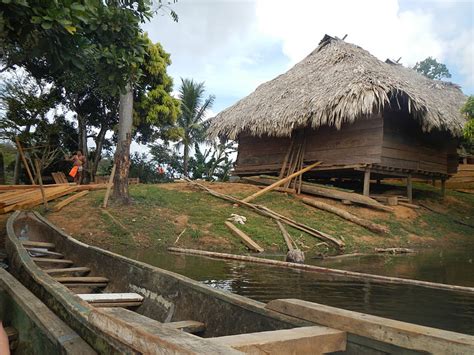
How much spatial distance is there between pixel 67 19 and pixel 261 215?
6925 mm

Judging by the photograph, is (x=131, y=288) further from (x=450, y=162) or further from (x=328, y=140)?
(x=450, y=162)

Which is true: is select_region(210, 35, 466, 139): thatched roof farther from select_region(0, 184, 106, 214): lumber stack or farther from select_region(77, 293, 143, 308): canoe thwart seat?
select_region(77, 293, 143, 308): canoe thwart seat

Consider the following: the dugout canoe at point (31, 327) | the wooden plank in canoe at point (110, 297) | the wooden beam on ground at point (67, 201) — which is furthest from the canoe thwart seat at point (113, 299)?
the wooden beam on ground at point (67, 201)

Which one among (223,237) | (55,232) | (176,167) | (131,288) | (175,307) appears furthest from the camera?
(176,167)

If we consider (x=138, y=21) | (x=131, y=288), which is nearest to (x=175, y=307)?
(x=131, y=288)

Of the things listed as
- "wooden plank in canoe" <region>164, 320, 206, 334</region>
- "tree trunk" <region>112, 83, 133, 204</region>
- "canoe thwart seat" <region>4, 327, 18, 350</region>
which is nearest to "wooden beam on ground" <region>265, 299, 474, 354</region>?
"wooden plank in canoe" <region>164, 320, 206, 334</region>

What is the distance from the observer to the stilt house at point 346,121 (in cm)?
1116

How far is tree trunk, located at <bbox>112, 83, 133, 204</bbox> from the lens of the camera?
967 cm

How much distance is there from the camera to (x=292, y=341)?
161 cm

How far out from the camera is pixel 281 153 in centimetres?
1454

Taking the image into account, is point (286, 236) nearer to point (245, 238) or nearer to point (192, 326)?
point (245, 238)

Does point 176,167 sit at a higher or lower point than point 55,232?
higher

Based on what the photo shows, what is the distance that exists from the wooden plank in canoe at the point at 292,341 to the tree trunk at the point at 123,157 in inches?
334

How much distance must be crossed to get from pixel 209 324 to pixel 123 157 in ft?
25.7
